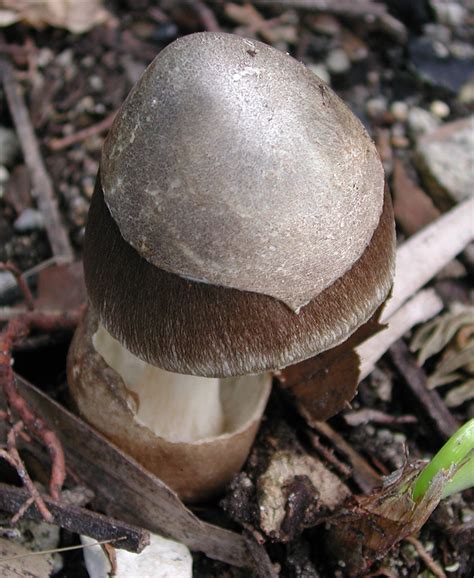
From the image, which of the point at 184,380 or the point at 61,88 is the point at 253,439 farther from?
the point at 61,88

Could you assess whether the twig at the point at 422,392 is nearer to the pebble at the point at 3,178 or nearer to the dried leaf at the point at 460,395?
the dried leaf at the point at 460,395

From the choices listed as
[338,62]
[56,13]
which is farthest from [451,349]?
[56,13]

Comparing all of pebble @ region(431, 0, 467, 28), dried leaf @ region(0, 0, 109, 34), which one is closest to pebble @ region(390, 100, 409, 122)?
pebble @ region(431, 0, 467, 28)

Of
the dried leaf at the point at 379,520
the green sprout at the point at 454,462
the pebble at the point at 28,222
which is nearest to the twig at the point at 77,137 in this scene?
the pebble at the point at 28,222

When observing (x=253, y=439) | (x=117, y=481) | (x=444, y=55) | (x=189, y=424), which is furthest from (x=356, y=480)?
(x=444, y=55)

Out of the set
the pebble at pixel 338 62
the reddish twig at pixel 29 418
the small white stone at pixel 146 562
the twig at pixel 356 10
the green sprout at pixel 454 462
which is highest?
the green sprout at pixel 454 462

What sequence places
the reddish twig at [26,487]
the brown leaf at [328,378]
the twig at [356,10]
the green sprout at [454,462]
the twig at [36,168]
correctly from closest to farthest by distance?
the green sprout at [454,462]
the reddish twig at [26,487]
the brown leaf at [328,378]
the twig at [36,168]
the twig at [356,10]
